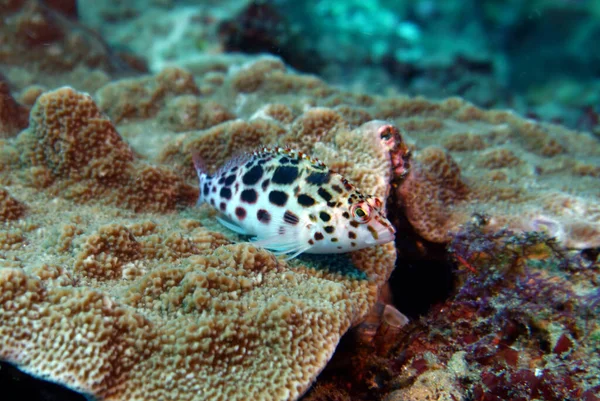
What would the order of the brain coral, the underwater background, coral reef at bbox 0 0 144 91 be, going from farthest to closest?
coral reef at bbox 0 0 144 91
the underwater background
the brain coral

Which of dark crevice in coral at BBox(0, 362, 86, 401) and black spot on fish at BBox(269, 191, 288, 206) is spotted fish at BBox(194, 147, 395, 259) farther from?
dark crevice in coral at BBox(0, 362, 86, 401)

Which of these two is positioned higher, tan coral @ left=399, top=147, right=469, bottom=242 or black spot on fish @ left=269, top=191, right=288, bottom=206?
black spot on fish @ left=269, top=191, right=288, bottom=206

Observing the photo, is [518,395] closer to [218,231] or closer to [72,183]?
[218,231]

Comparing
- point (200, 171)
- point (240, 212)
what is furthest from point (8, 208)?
point (240, 212)

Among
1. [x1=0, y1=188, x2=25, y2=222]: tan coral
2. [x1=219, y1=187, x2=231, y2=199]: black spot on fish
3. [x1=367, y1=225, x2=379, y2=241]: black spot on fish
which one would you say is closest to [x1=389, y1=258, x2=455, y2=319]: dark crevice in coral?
[x1=367, y1=225, x2=379, y2=241]: black spot on fish

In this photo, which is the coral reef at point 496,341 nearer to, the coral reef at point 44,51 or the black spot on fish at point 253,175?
the black spot on fish at point 253,175

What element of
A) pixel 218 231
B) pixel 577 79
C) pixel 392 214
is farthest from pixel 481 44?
pixel 218 231

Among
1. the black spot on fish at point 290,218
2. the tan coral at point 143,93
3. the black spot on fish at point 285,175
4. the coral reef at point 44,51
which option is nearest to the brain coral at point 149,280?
the black spot on fish at point 290,218
